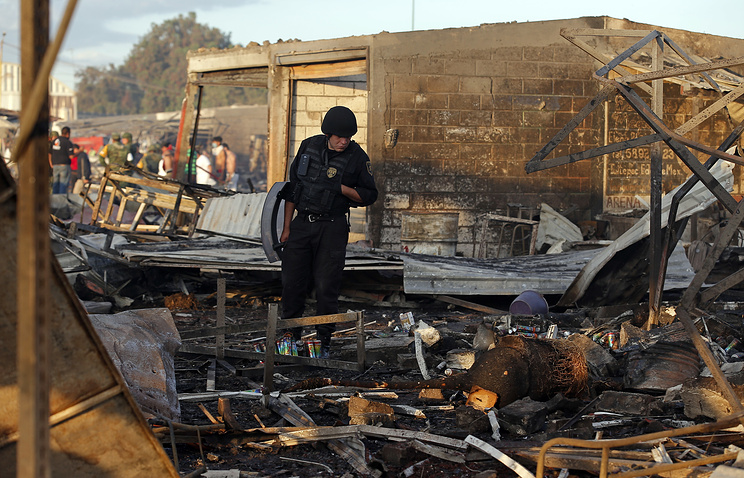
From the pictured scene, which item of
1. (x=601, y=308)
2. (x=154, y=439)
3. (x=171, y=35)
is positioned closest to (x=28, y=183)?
(x=154, y=439)

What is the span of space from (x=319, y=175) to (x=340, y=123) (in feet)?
1.45

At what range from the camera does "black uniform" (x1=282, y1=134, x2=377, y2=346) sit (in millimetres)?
5859

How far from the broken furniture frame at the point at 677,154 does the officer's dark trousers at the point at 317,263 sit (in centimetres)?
158

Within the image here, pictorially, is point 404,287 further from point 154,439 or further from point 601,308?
point 154,439

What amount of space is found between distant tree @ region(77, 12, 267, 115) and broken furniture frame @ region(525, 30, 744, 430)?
67.2m

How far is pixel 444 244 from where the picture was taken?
12055mm

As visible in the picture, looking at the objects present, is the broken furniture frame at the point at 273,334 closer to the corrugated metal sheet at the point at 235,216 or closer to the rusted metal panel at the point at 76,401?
the rusted metal panel at the point at 76,401

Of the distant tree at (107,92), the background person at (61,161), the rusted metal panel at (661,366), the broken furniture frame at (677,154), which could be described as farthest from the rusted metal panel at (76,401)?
the distant tree at (107,92)

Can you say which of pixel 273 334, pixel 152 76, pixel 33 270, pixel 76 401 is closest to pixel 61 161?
pixel 273 334

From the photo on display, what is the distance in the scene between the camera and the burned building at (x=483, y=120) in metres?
11.9

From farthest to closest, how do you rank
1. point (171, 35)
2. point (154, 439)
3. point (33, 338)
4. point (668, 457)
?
point (171, 35) < point (668, 457) < point (154, 439) < point (33, 338)

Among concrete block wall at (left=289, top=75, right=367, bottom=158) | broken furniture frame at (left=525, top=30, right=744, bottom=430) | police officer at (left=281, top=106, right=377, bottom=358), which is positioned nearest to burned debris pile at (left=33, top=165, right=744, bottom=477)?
broken furniture frame at (left=525, top=30, right=744, bottom=430)

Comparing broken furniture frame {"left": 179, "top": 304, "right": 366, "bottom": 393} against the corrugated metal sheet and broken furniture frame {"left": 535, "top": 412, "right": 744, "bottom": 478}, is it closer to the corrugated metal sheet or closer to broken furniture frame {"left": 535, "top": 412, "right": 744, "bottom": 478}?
broken furniture frame {"left": 535, "top": 412, "right": 744, "bottom": 478}

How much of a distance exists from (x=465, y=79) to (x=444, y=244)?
264 centimetres
